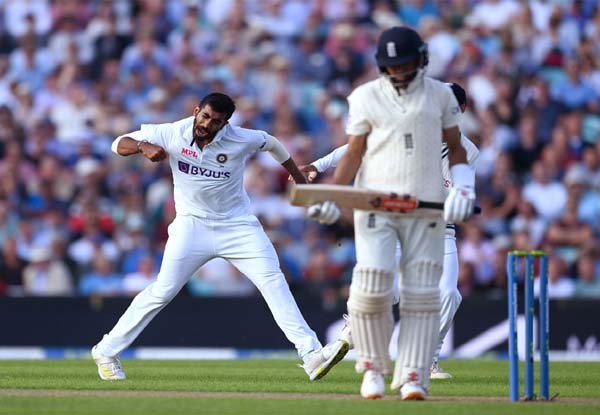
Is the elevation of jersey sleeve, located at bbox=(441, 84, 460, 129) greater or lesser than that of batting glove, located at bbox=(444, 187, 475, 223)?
greater

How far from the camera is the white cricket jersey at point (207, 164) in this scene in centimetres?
836

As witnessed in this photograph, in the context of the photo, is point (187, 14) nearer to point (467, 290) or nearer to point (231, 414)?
A: point (467, 290)

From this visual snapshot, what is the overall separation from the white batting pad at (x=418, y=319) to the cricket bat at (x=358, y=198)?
1.06ft

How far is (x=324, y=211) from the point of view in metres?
6.73

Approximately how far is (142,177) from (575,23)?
17.6 feet

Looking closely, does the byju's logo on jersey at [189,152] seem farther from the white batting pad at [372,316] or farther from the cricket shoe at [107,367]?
the white batting pad at [372,316]

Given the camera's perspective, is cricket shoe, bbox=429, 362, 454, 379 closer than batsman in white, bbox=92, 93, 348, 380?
No

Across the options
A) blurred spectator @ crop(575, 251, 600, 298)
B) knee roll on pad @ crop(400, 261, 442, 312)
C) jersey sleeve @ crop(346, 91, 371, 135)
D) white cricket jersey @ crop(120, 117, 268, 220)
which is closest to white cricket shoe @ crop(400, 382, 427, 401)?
knee roll on pad @ crop(400, 261, 442, 312)

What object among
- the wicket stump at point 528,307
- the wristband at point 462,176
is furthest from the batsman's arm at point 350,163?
the wicket stump at point 528,307

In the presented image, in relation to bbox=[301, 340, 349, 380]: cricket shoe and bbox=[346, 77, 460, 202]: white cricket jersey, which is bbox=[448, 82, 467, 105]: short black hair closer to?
bbox=[346, 77, 460, 202]: white cricket jersey

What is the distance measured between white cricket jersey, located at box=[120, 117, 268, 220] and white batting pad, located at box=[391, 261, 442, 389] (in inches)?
75.9

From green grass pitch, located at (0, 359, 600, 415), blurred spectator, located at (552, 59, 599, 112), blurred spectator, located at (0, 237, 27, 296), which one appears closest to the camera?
green grass pitch, located at (0, 359, 600, 415)

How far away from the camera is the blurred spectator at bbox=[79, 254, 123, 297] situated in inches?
518

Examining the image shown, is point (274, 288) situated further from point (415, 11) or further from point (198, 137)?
point (415, 11)
